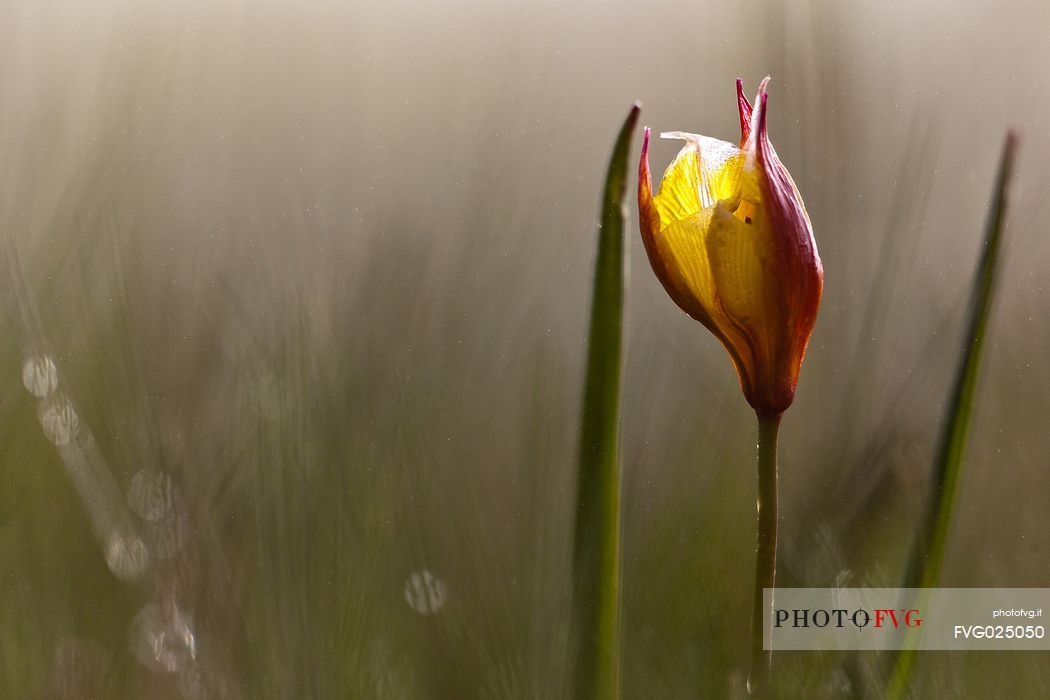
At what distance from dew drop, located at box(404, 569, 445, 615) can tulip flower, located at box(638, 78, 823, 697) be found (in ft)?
0.41

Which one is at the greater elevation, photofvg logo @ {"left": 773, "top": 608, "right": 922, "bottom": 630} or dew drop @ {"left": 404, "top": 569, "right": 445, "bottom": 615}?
dew drop @ {"left": 404, "top": 569, "right": 445, "bottom": 615}

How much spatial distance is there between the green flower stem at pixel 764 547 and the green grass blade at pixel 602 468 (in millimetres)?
36

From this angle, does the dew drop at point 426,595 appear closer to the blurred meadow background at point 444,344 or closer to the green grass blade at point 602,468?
the blurred meadow background at point 444,344

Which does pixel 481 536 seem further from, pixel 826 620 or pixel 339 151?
pixel 339 151

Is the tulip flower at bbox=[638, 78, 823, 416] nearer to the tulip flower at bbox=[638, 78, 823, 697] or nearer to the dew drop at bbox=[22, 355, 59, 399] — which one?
the tulip flower at bbox=[638, 78, 823, 697]

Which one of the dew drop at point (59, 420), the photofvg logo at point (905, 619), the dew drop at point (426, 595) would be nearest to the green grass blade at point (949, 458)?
the photofvg logo at point (905, 619)

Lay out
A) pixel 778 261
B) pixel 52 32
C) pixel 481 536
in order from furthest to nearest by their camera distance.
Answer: pixel 52 32 < pixel 481 536 < pixel 778 261

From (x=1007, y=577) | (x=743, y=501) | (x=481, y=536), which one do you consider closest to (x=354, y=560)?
(x=481, y=536)

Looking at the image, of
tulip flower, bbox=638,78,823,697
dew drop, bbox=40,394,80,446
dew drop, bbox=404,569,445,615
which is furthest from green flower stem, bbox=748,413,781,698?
dew drop, bbox=40,394,80,446

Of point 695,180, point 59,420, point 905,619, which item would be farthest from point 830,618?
point 59,420

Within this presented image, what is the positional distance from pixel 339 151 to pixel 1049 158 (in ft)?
1.26

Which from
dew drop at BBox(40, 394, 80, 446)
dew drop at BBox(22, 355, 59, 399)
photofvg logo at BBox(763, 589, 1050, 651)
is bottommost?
photofvg logo at BBox(763, 589, 1050, 651)

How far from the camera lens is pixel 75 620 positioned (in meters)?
0.32

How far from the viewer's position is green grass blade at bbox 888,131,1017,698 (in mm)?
217
